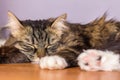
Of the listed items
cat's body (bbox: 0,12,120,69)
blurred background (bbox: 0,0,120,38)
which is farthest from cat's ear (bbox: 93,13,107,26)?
blurred background (bbox: 0,0,120,38)

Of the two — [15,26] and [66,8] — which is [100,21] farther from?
[15,26]

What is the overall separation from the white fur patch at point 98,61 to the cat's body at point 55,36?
10 cm

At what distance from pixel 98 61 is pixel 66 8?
51 centimetres

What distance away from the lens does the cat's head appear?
132 cm

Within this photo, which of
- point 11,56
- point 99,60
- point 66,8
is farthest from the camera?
point 66,8

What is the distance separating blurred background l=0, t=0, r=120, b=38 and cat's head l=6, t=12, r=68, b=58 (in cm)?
21

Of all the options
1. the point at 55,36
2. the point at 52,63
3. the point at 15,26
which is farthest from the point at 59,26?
the point at 52,63

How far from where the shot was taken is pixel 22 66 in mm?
1182

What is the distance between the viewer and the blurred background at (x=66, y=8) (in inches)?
61.2

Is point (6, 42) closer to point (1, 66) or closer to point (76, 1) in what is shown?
point (1, 66)

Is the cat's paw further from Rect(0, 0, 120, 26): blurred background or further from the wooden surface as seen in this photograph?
Rect(0, 0, 120, 26): blurred background

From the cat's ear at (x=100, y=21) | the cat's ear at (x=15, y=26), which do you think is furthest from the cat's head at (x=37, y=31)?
the cat's ear at (x=100, y=21)

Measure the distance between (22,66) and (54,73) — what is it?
187 mm

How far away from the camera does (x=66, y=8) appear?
1568 mm
